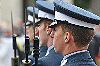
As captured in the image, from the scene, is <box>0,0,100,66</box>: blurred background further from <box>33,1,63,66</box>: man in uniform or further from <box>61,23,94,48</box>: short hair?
<box>61,23,94,48</box>: short hair

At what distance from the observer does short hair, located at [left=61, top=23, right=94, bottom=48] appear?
112cm

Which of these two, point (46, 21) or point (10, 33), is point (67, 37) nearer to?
point (46, 21)

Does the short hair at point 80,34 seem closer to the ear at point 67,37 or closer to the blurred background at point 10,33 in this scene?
the ear at point 67,37

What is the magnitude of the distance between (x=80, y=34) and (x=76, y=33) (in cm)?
3

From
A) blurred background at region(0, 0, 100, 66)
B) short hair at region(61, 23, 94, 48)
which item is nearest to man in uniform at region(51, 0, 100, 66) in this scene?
short hair at region(61, 23, 94, 48)

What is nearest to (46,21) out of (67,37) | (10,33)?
(67,37)

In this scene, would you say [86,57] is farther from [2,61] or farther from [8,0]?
[2,61]

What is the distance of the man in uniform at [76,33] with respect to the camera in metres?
1.12

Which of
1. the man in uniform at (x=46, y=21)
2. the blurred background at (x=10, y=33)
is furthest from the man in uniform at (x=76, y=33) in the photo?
the blurred background at (x=10, y=33)

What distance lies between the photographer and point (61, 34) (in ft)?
3.98

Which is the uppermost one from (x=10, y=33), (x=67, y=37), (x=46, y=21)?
(x=46, y=21)

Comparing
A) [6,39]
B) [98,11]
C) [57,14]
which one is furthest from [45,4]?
[98,11]

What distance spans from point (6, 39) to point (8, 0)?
85 cm

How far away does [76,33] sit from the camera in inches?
44.4
